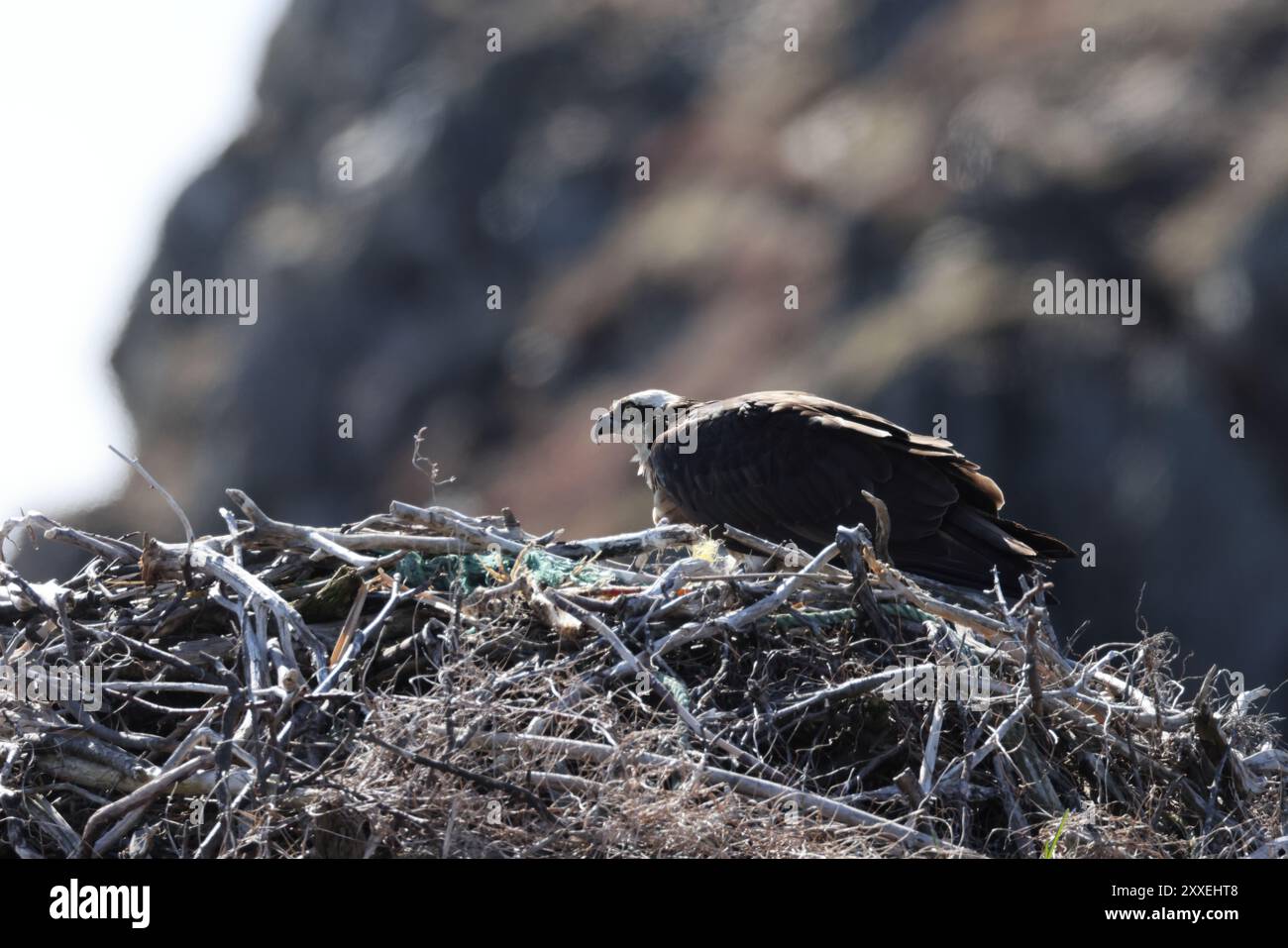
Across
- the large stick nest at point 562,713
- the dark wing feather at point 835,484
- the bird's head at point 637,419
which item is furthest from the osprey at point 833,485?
the large stick nest at point 562,713

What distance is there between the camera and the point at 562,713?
5066mm

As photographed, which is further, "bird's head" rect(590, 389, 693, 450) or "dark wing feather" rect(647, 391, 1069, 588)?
"bird's head" rect(590, 389, 693, 450)

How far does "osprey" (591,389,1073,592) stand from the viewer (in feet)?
24.6

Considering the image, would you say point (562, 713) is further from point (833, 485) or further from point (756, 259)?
point (756, 259)

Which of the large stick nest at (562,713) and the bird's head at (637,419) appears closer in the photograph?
the large stick nest at (562,713)

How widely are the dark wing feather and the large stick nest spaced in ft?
2.85

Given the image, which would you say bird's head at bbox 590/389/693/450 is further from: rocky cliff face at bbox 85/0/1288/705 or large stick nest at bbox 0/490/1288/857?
rocky cliff face at bbox 85/0/1288/705

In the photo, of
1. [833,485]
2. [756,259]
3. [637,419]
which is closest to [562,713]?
[833,485]

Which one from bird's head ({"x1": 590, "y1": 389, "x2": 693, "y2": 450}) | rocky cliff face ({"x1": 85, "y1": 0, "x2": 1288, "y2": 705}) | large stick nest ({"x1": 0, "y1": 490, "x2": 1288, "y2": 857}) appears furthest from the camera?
rocky cliff face ({"x1": 85, "y1": 0, "x2": 1288, "y2": 705})

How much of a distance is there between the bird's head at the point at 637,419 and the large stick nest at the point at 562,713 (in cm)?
208

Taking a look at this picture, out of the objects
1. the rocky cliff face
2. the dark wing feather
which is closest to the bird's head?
the dark wing feather

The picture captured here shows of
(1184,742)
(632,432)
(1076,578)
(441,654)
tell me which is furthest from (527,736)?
(1076,578)

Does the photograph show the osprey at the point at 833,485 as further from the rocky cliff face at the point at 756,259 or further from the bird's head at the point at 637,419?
the rocky cliff face at the point at 756,259

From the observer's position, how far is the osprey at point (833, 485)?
7.50 meters
